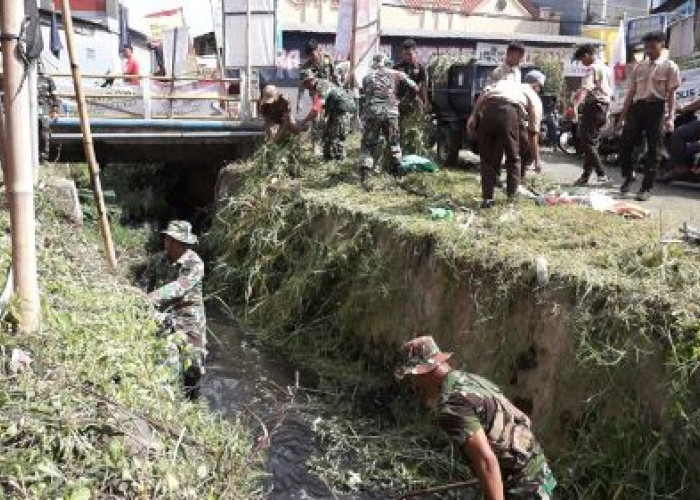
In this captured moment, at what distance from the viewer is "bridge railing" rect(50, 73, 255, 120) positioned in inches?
545

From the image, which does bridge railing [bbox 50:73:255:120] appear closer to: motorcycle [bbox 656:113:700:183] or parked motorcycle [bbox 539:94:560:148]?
parked motorcycle [bbox 539:94:560:148]

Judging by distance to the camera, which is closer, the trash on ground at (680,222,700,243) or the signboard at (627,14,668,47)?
the trash on ground at (680,222,700,243)

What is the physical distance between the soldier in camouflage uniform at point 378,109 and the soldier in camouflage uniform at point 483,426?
6.46 meters

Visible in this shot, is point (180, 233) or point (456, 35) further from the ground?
point (456, 35)

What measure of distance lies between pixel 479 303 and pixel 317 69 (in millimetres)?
6536

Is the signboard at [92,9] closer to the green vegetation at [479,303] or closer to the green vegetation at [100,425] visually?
the green vegetation at [479,303]

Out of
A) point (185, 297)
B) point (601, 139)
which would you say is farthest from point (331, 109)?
point (185, 297)

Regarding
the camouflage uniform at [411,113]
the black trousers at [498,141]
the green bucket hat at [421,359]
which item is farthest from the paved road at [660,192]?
the green bucket hat at [421,359]

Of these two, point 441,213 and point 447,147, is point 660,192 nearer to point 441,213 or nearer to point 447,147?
point 447,147

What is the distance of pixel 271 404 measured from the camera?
8.30 meters

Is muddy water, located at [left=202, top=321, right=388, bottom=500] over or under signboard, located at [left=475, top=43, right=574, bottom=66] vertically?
under

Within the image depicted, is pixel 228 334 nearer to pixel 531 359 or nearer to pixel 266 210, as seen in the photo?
pixel 266 210

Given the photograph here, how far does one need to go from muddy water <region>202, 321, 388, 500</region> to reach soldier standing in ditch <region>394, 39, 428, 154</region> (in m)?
3.76

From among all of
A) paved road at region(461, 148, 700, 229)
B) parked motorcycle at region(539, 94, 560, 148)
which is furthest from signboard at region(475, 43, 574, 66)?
paved road at region(461, 148, 700, 229)
